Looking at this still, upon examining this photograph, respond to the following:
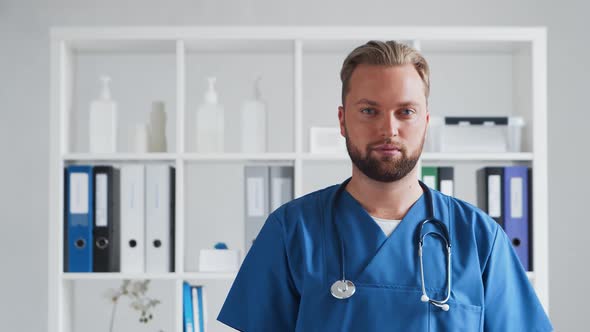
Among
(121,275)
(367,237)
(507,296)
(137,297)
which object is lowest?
(137,297)

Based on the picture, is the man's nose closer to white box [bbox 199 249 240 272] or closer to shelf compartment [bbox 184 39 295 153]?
white box [bbox 199 249 240 272]

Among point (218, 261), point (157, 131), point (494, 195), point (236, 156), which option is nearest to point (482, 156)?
point (494, 195)

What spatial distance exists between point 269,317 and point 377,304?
8.7 inches

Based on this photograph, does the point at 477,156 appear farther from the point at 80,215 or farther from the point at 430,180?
the point at 80,215

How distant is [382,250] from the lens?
54.4 inches

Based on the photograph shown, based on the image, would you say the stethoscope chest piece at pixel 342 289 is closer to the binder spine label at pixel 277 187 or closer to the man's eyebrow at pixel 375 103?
the man's eyebrow at pixel 375 103

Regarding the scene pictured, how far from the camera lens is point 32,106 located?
310 cm

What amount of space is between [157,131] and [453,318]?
1.48 m

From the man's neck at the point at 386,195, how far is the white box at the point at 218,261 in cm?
108

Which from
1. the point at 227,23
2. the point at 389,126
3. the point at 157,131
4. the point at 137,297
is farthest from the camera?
the point at 227,23

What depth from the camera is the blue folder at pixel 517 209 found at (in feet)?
8.10

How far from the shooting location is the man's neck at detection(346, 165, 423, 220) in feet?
4.64

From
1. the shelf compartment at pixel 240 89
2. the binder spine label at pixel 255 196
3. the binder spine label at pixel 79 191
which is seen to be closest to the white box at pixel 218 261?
the binder spine label at pixel 255 196

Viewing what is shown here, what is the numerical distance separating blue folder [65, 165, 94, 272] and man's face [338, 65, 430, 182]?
1.33 metres
